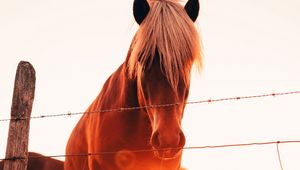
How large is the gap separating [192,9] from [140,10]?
1.91ft

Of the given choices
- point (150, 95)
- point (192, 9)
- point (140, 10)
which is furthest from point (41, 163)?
point (150, 95)

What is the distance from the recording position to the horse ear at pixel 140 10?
14.0 feet

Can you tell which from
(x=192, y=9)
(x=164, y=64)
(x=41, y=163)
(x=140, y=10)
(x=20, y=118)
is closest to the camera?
(x=20, y=118)

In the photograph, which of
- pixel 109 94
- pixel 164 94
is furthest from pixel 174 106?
pixel 109 94

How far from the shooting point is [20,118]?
10.7ft

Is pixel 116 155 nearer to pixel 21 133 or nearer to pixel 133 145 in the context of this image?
pixel 133 145

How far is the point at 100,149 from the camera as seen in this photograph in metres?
4.38

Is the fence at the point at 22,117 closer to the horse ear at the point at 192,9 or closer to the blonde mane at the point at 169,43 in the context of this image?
the blonde mane at the point at 169,43

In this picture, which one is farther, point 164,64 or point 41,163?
point 41,163

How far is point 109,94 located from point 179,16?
1.21 m

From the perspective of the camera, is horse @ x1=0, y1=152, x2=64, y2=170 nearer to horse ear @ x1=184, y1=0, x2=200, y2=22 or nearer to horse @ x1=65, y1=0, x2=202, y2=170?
horse @ x1=65, y1=0, x2=202, y2=170

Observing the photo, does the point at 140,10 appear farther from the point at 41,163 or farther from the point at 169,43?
the point at 41,163

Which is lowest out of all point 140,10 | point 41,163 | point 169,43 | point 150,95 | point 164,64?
point 41,163

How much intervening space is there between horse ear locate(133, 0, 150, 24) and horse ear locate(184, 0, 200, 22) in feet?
1.54
